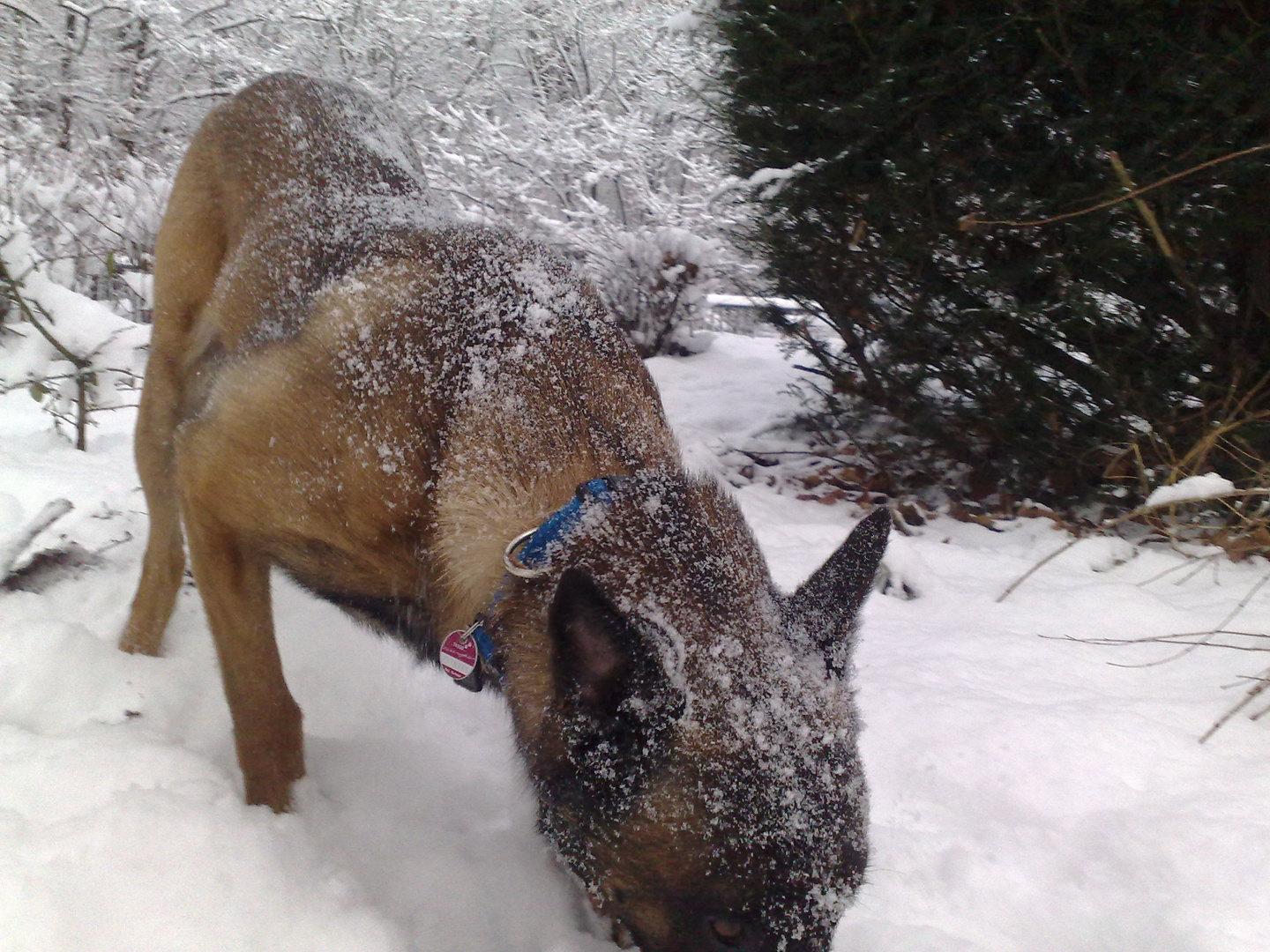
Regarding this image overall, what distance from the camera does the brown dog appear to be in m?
1.39

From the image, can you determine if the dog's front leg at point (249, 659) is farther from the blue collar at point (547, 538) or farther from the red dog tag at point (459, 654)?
the blue collar at point (547, 538)

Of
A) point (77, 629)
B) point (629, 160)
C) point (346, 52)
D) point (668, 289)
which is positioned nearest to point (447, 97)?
point (346, 52)

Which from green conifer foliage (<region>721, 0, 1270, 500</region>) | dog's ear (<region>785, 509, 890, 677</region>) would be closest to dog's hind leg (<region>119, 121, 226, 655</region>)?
dog's ear (<region>785, 509, 890, 677</region>)

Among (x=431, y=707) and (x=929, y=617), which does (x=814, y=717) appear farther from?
(x=929, y=617)

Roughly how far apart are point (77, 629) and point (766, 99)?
4.57 meters

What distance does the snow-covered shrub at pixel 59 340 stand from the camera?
3.66m

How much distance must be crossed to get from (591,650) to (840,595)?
1.98 feet

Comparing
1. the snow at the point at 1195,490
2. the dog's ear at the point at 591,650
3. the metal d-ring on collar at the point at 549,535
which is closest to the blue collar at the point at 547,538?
the metal d-ring on collar at the point at 549,535

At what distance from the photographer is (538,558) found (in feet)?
5.41

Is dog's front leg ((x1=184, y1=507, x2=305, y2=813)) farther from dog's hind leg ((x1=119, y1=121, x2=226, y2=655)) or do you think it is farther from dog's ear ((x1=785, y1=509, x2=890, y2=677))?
dog's ear ((x1=785, y1=509, x2=890, y2=677))

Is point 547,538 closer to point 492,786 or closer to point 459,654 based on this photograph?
point 459,654

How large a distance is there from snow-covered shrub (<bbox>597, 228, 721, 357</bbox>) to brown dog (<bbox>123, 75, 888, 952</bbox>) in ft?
14.6

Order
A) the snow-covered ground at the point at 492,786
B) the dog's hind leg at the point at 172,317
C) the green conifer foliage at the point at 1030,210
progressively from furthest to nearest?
the green conifer foliage at the point at 1030,210, the dog's hind leg at the point at 172,317, the snow-covered ground at the point at 492,786

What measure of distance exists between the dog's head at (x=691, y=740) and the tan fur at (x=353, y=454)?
8.8 inches
